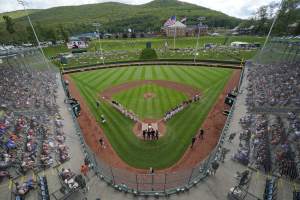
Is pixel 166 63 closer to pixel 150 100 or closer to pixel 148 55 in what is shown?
pixel 148 55

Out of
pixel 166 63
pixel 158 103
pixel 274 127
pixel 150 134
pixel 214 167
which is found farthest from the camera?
pixel 166 63

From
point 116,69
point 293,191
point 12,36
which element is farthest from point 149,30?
point 293,191

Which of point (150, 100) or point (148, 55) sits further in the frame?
point (148, 55)

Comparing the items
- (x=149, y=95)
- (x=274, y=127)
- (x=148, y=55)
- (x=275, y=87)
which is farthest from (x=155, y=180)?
(x=148, y=55)

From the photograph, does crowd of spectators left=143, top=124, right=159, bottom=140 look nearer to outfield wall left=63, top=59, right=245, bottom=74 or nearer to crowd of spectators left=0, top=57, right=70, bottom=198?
crowd of spectators left=0, top=57, right=70, bottom=198

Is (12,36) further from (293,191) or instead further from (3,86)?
(293,191)
